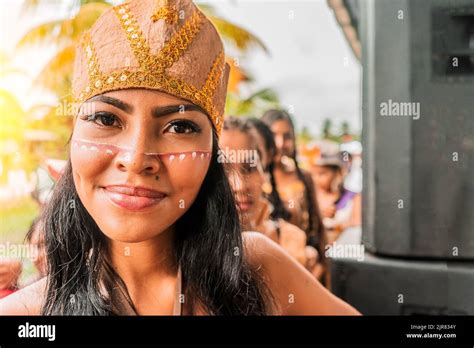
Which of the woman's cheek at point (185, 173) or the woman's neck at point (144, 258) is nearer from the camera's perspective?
the woman's cheek at point (185, 173)

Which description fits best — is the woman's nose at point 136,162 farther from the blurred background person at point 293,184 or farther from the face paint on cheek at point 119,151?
the blurred background person at point 293,184

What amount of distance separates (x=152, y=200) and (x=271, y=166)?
0.51 meters

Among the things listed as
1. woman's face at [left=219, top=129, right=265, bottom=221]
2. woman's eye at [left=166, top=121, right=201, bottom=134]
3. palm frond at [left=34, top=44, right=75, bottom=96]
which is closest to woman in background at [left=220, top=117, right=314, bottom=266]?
woman's face at [left=219, top=129, right=265, bottom=221]

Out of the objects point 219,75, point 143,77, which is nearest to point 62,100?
point 143,77

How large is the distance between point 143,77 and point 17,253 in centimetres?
89

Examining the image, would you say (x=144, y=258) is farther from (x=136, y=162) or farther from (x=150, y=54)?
(x=150, y=54)

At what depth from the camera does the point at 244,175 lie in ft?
6.99

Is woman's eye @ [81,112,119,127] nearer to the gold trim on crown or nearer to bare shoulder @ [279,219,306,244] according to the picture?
the gold trim on crown

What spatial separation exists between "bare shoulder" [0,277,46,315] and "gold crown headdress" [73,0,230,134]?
0.68m

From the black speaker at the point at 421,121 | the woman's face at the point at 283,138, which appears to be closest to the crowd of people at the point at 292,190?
the woman's face at the point at 283,138

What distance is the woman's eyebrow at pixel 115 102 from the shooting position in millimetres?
1796

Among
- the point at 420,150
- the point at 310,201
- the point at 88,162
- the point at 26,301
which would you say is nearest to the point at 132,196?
the point at 88,162

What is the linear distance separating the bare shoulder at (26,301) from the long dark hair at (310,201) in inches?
38.9
